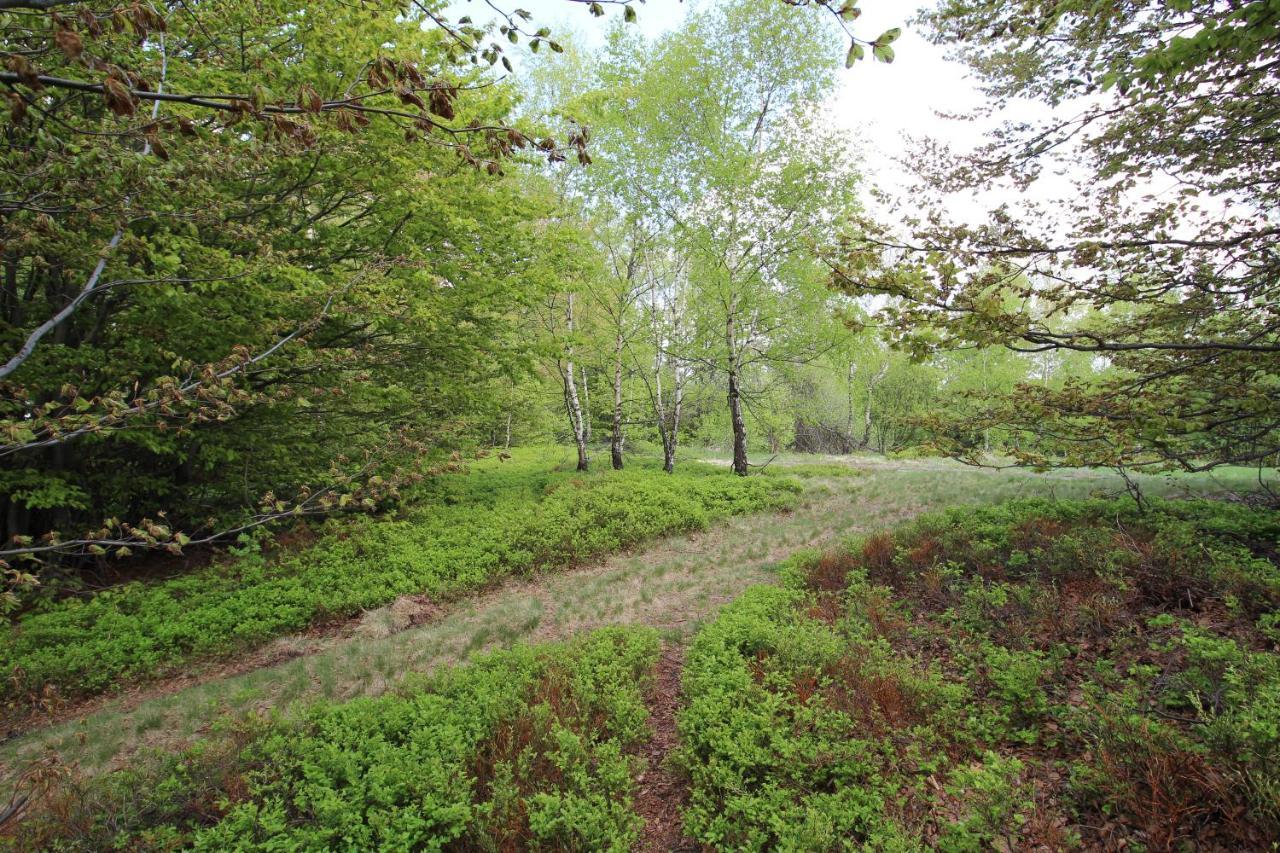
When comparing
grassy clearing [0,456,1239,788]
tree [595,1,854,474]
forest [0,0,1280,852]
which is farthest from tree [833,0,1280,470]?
tree [595,1,854,474]

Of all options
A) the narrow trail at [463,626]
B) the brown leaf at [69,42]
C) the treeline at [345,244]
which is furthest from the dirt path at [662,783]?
the brown leaf at [69,42]

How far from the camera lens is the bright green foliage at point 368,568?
21.8 ft

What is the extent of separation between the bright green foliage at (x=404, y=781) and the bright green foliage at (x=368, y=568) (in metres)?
3.30

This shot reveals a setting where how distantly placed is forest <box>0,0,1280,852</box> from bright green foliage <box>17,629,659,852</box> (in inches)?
1.5

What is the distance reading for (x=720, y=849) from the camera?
3.31 m

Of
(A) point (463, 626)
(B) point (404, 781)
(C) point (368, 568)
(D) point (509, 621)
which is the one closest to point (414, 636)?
(A) point (463, 626)

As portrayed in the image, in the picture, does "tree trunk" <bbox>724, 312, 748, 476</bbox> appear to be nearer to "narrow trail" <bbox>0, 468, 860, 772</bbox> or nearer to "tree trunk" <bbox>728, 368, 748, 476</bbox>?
"tree trunk" <bbox>728, 368, 748, 476</bbox>

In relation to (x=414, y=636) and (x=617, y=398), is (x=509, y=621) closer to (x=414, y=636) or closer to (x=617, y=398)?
(x=414, y=636)

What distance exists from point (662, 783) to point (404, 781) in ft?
6.50

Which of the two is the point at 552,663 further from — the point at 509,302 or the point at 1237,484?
the point at 1237,484

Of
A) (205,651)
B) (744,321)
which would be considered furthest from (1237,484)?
(205,651)

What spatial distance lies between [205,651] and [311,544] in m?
2.90

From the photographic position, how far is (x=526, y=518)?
11.4 m

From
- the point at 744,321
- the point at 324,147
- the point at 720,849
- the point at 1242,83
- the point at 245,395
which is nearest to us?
the point at 245,395
